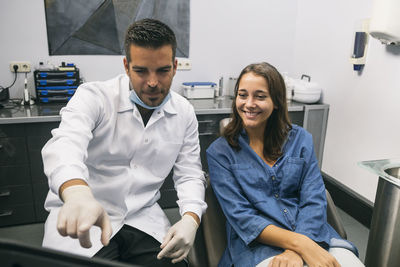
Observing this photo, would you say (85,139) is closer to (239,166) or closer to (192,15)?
(239,166)

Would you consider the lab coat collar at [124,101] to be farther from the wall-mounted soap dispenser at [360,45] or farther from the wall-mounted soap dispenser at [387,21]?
the wall-mounted soap dispenser at [360,45]

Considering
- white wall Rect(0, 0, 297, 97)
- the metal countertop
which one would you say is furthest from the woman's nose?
white wall Rect(0, 0, 297, 97)

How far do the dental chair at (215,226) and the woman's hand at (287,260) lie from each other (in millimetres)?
257

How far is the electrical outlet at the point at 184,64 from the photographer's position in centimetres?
287

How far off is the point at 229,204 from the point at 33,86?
209 cm

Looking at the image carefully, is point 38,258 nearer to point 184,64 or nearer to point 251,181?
point 251,181

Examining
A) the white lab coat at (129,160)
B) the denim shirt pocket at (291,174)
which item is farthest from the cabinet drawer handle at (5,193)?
the denim shirt pocket at (291,174)

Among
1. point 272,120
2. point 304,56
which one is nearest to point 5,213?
point 272,120

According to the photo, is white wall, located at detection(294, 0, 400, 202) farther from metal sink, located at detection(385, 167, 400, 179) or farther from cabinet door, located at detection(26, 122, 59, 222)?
cabinet door, located at detection(26, 122, 59, 222)

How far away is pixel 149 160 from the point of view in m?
1.33

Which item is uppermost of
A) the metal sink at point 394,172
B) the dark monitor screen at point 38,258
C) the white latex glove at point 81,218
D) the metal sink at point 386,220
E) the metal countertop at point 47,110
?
the dark monitor screen at point 38,258

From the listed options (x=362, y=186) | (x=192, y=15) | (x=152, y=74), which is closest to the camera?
(x=152, y=74)

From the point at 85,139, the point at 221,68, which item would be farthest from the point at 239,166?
the point at 221,68

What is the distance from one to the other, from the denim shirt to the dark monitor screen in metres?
0.94
